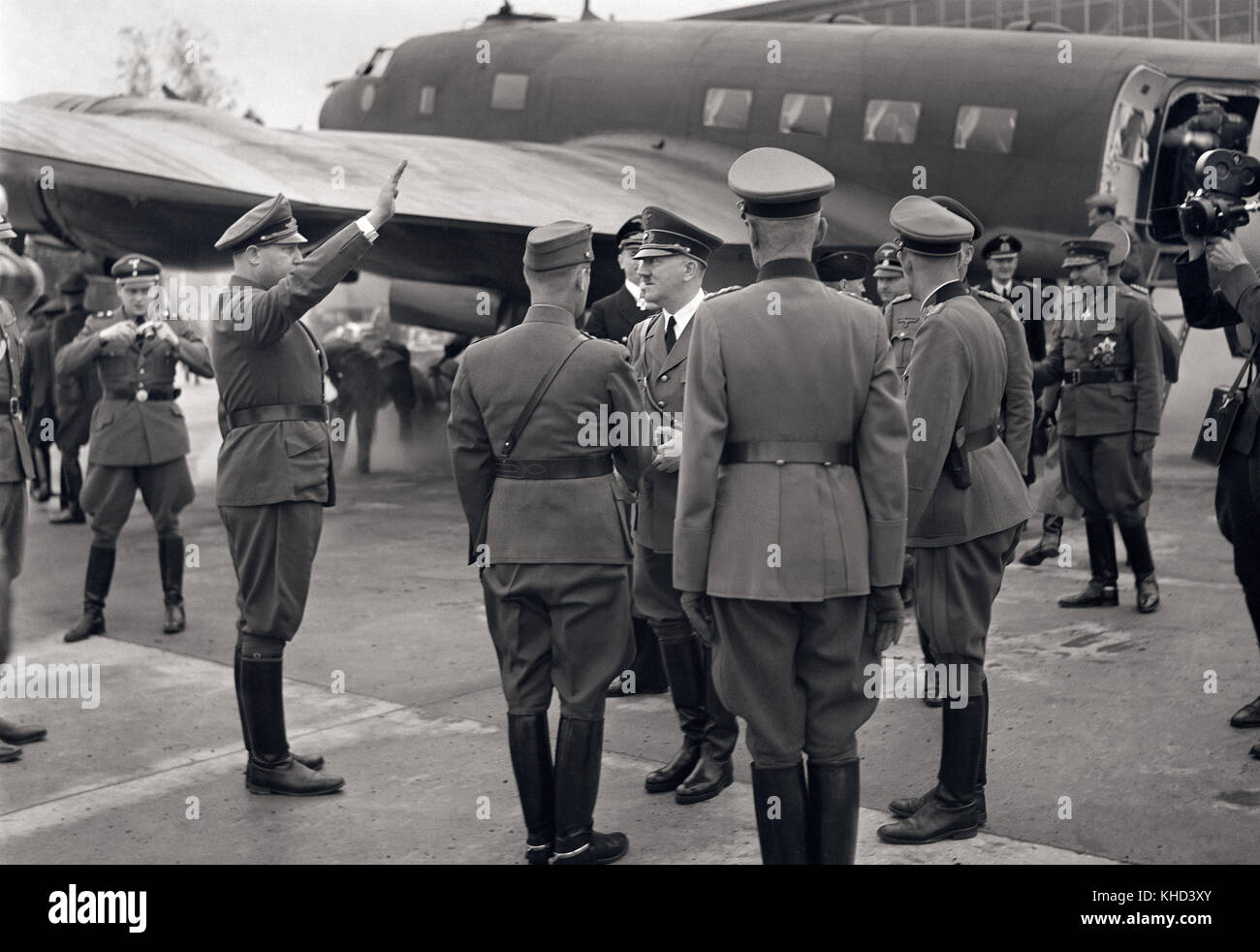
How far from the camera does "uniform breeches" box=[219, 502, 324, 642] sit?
4969mm

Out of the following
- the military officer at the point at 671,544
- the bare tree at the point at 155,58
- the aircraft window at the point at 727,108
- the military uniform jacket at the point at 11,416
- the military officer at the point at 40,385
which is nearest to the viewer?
the military officer at the point at 671,544

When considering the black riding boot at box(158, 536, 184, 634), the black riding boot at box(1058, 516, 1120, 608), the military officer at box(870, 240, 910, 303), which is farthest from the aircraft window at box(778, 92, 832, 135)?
the black riding boot at box(158, 536, 184, 634)

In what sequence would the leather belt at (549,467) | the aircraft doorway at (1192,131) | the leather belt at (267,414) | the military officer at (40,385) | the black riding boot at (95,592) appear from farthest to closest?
the aircraft doorway at (1192,131), the military officer at (40,385), the black riding boot at (95,592), the leather belt at (267,414), the leather belt at (549,467)

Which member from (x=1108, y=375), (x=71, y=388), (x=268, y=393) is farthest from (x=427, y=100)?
(x=268, y=393)

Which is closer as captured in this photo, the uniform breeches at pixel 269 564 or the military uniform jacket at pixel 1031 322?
the uniform breeches at pixel 269 564

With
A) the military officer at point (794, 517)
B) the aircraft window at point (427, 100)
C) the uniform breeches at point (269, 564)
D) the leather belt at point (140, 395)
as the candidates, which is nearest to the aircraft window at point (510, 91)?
the aircraft window at point (427, 100)

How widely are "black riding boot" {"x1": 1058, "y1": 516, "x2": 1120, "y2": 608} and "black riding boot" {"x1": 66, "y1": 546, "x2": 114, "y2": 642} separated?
5.50 metres

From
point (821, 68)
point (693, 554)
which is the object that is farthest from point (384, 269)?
point (693, 554)

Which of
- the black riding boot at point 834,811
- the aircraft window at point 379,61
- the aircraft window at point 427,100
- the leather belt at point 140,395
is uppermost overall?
the aircraft window at point 379,61

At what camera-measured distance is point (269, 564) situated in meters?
5.02

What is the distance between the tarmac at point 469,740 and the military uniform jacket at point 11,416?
116 cm

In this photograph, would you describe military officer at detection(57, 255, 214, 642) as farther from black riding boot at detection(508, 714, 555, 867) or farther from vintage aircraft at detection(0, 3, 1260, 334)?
black riding boot at detection(508, 714, 555, 867)

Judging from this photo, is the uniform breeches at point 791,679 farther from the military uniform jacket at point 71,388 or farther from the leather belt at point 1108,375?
the military uniform jacket at point 71,388

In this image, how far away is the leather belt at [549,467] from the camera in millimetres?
4145
